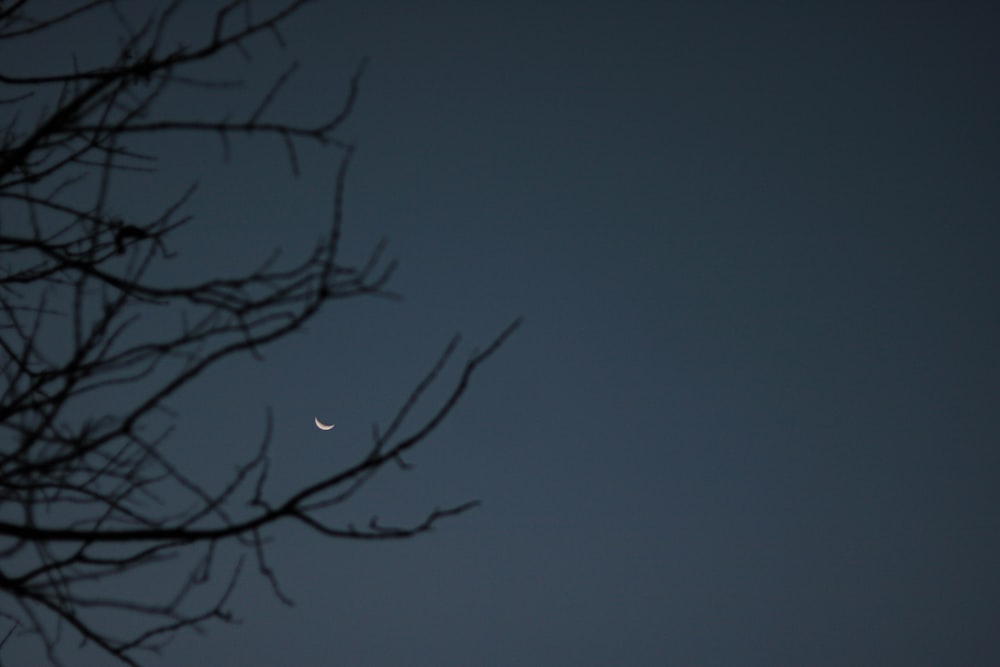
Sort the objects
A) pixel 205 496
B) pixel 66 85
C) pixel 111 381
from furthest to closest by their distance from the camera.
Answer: pixel 66 85 < pixel 111 381 < pixel 205 496

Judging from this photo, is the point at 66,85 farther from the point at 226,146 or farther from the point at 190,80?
the point at 226,146

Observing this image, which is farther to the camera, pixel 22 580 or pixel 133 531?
pixel 22 580

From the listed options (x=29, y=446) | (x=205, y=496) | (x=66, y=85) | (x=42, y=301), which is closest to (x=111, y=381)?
(x=29, y=446)

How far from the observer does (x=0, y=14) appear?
2.20m

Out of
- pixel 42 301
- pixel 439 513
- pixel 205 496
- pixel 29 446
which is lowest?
pixel 439 513

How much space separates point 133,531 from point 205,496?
161 millimetres

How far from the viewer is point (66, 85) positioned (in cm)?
221

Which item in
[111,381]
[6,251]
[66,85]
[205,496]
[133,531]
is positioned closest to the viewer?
[133,531]

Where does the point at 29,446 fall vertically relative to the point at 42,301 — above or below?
below

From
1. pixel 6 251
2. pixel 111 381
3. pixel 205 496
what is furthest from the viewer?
pixel 6 251

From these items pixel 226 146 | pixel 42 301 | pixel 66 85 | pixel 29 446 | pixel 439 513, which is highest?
pixel 66 85

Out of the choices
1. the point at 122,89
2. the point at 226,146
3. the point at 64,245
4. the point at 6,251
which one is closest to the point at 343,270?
the point at 226,146

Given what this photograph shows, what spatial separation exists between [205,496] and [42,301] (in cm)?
104

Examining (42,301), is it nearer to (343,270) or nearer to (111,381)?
(111,381)
